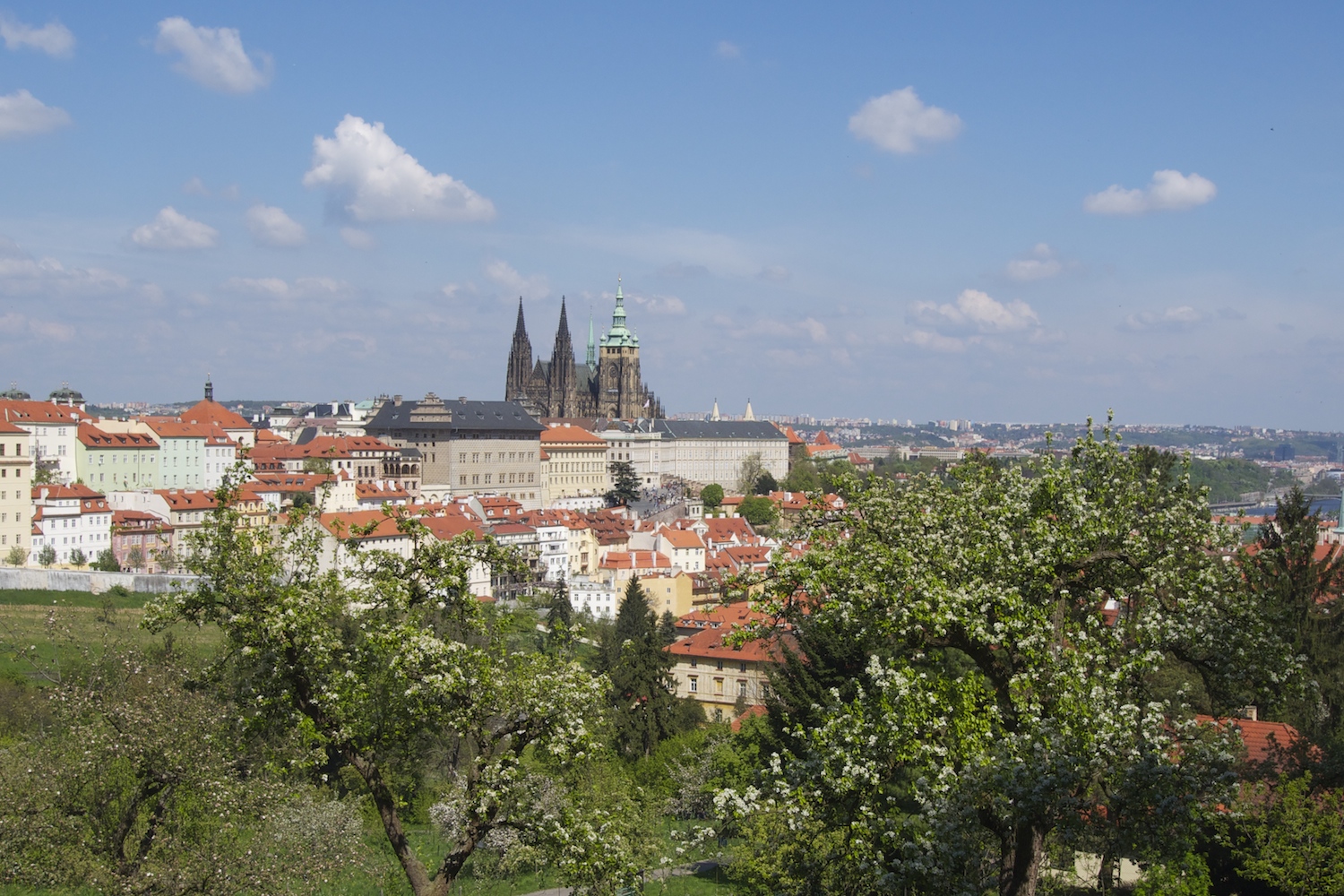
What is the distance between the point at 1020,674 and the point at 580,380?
167553 millimetres

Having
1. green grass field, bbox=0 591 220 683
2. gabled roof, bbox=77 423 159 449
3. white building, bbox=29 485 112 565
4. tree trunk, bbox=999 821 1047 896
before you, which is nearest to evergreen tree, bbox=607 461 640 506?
→ gabled roof, bbox=77 423 159 449

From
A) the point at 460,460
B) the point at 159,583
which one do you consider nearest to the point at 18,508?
the point at 159,583

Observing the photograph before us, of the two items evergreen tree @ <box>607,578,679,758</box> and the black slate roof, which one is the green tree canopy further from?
evergreen tree @ <box>607,578,679,758</box>

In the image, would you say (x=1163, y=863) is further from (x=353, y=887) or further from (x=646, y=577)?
(x=646, y=577)

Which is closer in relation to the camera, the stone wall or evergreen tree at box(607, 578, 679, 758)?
evergreen tree at box(607, 578, 679, 758)

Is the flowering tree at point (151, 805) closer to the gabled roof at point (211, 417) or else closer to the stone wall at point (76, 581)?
the stone wall at point (76, 581)

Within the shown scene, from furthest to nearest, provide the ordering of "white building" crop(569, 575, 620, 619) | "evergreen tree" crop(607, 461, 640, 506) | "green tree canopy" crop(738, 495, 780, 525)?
1. "evergreen tree" crop(607, 461, 640, 506)
2. "green tree canopy" crop(738, 495, 780, 525)
3. "white building" crop(569, 575, 620, 619)

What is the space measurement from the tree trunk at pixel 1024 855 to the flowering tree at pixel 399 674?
3430 mm

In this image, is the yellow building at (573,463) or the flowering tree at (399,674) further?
the yellow building at (573,463)

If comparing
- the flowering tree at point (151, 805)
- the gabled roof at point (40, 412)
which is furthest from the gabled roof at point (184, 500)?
the flowering tree at point (151, 805)

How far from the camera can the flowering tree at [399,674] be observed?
36.5ft

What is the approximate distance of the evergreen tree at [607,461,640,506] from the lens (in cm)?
12125

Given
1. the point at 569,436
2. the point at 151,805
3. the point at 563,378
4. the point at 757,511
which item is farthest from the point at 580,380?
the point at 151,805

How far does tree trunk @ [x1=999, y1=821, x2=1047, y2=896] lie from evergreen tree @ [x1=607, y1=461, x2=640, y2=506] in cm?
10620
